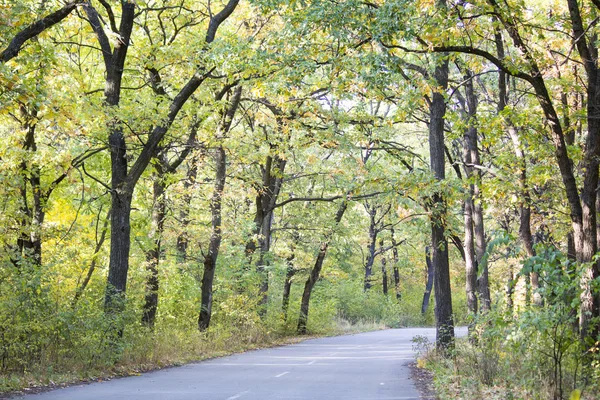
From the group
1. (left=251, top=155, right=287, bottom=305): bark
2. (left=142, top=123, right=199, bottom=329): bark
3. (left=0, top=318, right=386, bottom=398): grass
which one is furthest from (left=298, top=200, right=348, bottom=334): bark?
(left=142, top=123, right=199, bottom=329): bark

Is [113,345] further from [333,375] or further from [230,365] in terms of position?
[333,375]

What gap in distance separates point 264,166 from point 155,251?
9347mm

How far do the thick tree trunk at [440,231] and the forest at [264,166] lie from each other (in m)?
0.07

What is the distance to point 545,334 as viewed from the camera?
8102 millimetres

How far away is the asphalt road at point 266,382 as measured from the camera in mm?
10406

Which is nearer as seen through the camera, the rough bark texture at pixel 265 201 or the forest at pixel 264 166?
the forest at pixel 264 166

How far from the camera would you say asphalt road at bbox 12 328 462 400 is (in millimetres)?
10406

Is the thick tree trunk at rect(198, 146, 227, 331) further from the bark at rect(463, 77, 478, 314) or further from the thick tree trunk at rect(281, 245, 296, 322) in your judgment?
the bark at rect(463, 77, 478, 314)

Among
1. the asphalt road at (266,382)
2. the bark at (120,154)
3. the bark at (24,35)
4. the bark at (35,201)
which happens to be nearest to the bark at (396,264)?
the asphalt road at (266,382)

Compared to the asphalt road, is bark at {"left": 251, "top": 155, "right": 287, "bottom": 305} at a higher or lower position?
higher

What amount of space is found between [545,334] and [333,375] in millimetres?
7007

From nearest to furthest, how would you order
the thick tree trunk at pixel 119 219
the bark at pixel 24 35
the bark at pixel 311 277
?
the bark at pixel 24 35 < the thick tree trunk at pixel 119 219 < the bark at pixel 311 277

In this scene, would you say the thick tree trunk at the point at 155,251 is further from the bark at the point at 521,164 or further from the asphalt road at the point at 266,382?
the bark at the point at 521,164

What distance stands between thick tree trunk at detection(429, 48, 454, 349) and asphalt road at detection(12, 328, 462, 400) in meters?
1.69
